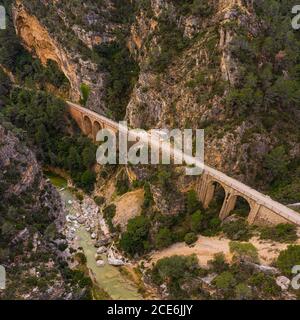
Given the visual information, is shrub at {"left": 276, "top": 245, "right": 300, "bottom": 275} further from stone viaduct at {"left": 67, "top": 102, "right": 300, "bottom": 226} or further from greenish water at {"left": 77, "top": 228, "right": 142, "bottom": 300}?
greenish water at {"left": 77, "top": 228, "right": 142, "bottom": 300}

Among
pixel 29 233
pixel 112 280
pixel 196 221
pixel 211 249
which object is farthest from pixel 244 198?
pixel 29 233

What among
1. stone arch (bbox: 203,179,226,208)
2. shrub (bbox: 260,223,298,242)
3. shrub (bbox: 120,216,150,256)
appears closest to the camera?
shrub (bbox: 260,223,298,242)

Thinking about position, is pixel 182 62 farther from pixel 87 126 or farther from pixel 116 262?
pixel 116 262

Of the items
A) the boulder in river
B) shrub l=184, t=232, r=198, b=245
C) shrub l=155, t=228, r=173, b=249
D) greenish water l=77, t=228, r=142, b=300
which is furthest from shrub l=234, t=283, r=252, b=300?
the boulder in river

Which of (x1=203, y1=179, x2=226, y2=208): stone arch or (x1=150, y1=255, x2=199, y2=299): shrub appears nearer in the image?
(x1=150, y1=255, x2=199, y2=299): shrub

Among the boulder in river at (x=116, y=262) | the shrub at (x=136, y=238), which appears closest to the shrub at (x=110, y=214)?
the shrub at (x=136, y=238)

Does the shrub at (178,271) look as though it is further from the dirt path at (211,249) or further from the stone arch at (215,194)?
the stone arch at (215,194)

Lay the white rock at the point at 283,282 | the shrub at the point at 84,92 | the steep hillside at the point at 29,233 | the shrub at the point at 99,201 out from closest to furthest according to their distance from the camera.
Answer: the white rock at the point at 283,282 → the steep hillside at the point at 29,233 → the shrub at the point at 99,201 → the shrub at the point at 84,92
